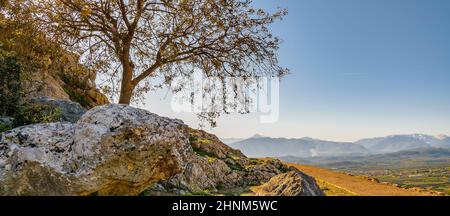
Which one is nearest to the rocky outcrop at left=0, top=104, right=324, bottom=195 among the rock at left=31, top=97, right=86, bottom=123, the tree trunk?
the rock at left=31, top=97, right=86, bottom=123

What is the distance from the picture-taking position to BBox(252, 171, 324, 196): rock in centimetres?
1126

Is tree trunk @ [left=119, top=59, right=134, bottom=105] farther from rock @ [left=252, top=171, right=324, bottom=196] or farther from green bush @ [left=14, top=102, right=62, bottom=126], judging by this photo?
rock @ [left=252, top=171, right=324, bottom=196]

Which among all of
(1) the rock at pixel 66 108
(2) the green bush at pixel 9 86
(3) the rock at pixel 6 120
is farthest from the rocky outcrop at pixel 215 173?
(2) the green bush at pixel 9 86

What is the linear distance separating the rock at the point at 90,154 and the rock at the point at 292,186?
134 inches

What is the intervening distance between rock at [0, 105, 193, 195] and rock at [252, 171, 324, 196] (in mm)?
3401

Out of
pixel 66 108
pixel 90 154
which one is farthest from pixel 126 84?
pixel 90 154

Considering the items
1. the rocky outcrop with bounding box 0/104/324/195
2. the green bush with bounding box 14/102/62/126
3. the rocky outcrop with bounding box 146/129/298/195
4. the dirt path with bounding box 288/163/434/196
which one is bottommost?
the dirt path with bounding box 288/163/434/196

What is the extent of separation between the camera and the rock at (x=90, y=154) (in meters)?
8.84

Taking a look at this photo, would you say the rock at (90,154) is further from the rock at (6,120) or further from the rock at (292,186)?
the rock at (292,186)

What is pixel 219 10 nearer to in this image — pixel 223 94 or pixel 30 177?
pixel 223 94

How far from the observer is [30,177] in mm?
8844
